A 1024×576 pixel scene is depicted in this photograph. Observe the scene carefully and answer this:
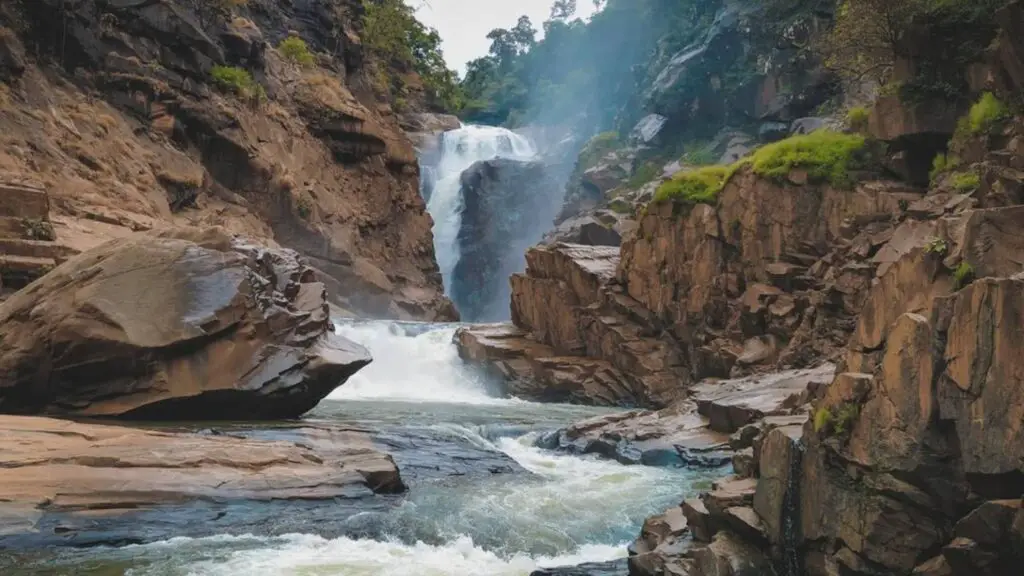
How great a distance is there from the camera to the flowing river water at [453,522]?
8.88m

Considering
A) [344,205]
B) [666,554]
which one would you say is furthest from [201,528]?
[344,205]

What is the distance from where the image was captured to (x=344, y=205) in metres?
41.4

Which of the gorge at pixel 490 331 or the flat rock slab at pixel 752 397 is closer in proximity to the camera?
the gorge at pixel 490 331

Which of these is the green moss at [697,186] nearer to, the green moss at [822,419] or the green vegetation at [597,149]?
the green moss at [822,419]

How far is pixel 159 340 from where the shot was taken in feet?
46.9

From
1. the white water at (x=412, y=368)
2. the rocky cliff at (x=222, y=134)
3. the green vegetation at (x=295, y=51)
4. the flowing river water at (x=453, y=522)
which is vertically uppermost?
the green vegetation at (x=295, y=51)

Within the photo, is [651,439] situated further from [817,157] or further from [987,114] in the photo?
[817,157]

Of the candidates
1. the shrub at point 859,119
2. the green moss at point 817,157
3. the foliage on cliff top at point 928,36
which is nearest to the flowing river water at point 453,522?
the green moss at point 817,157

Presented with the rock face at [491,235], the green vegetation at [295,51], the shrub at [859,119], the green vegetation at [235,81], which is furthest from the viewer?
the rock face at [491,235]

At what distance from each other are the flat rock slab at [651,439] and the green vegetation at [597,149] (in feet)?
144

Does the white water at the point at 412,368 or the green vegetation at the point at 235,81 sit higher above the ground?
the green vegetation at the point at 235,81

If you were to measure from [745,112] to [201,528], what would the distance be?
45258 mm

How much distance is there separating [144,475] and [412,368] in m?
18.9

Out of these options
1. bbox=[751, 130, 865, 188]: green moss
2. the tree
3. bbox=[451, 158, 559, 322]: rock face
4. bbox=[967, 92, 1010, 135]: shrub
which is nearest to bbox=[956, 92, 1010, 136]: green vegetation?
bbox=[967, 92, 1010, 135]: shrub
